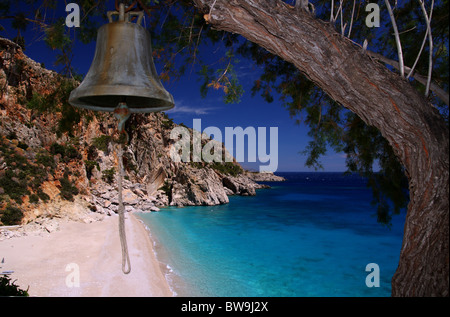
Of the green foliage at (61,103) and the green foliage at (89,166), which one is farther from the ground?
the green foliage at (61,103)

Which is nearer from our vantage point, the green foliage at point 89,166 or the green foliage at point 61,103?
the green foliage at point 61,103

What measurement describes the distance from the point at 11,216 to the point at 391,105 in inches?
601

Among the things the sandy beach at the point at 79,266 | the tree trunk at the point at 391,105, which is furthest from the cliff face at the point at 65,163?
the sandy beach at the point at 79,266

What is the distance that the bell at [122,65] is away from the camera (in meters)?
1.72

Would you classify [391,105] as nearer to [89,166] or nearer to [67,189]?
[67,189]

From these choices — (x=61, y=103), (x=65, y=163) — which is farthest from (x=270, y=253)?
(x=65, y=163)

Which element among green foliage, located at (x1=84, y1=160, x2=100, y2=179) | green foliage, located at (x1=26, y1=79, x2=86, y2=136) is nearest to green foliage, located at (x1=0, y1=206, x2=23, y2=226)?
green foliage, located at (x1=84, y1=160, x2=100, y2=179)

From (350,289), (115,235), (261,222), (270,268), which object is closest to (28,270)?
(115,235)

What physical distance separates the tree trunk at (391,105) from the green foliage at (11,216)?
14.5 metres

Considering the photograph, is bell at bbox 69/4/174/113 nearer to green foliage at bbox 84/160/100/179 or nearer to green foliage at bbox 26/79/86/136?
green foliage at bbox 26/79/86/136

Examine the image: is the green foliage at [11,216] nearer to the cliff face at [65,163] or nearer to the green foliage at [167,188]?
the cliff face at [65,163]

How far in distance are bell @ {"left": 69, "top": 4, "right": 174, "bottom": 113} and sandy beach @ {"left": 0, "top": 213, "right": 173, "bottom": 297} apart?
732cm

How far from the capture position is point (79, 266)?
935 centimetres
